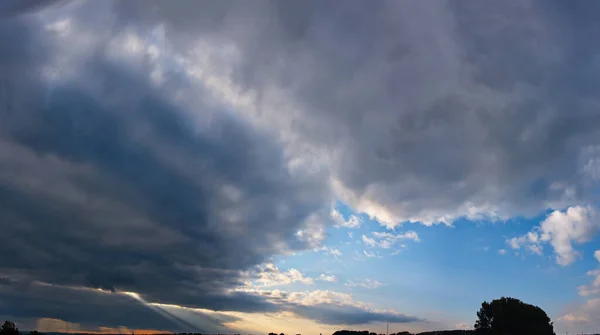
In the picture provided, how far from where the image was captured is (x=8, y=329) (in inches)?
6206

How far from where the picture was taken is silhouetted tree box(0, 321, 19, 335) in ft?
512

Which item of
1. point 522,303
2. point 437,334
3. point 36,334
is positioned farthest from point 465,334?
point 36,334

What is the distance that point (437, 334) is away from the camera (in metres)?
193

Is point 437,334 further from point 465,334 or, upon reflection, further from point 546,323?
point 546,323

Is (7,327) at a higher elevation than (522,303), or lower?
lower

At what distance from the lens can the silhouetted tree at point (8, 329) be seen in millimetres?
156125

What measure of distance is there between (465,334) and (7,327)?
165476 millimetres

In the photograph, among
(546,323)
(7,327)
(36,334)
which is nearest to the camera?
(7,327)

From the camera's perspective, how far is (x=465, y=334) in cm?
18262

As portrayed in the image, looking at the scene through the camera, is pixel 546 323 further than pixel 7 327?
Yes

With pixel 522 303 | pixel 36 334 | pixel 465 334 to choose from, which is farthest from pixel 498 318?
pixel 36 334

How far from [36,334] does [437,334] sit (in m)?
155

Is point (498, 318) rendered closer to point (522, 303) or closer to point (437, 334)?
point (522, 303)

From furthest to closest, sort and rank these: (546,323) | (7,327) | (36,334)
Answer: (546,323) < (36,334) < (7,327)
